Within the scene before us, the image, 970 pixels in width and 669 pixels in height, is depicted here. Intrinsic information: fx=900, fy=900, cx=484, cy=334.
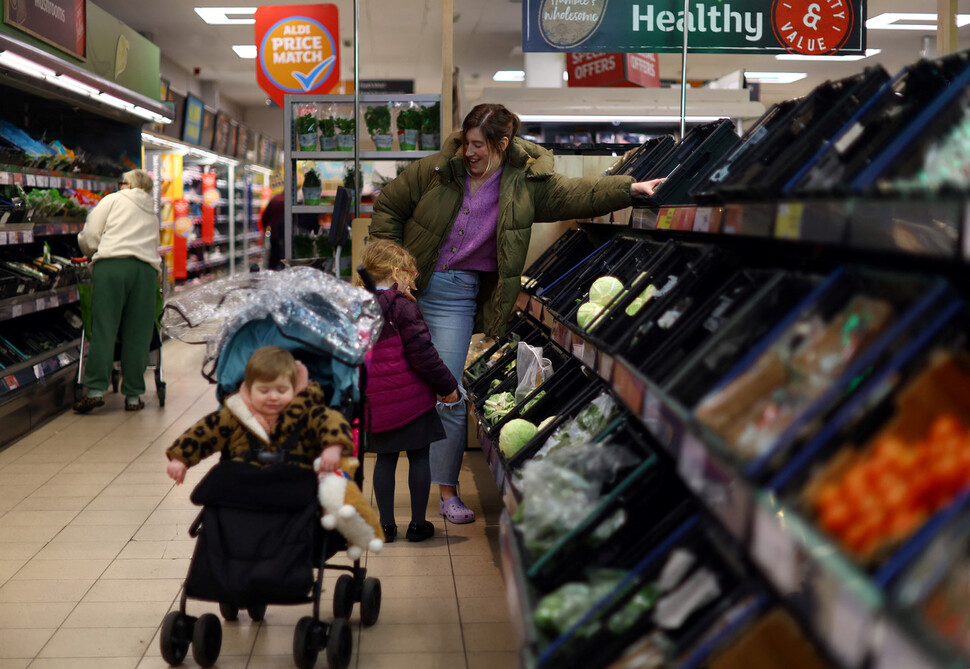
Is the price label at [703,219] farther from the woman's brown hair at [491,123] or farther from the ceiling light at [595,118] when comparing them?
the ceiling light at [595,118]

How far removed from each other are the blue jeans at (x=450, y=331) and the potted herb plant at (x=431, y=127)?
7.44 ft

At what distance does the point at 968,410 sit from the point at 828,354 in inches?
11.1

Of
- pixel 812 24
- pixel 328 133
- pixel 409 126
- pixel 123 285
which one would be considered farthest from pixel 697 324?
pixel 123 285

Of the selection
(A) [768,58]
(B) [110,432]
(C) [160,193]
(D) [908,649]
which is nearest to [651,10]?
(B) [110,432]

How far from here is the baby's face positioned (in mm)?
2684

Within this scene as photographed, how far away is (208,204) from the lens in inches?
536

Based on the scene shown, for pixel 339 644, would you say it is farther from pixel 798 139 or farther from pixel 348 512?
pixel 798 139

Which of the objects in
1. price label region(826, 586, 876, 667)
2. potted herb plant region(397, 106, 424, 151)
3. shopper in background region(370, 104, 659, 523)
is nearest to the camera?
price label region(826, 586, 876, 667)

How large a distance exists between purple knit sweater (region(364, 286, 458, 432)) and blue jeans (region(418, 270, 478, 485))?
391 mm

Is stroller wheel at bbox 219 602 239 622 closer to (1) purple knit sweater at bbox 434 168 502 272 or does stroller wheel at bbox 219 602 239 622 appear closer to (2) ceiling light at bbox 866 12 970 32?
(1) purple knit sweater at bbox 434 168 502 272

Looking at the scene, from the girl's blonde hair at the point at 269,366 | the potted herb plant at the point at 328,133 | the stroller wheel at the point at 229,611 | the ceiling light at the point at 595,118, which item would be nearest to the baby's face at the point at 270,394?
the girl's blonde hair at the point at 269,366

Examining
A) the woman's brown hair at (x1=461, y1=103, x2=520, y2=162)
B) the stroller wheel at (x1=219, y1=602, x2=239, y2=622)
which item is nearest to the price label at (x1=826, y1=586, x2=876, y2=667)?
the stroller wheel at (x1=219, y1=602, x2=239, y2=622)

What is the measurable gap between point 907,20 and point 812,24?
7.34m

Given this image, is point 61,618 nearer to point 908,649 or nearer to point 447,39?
point 908,649
